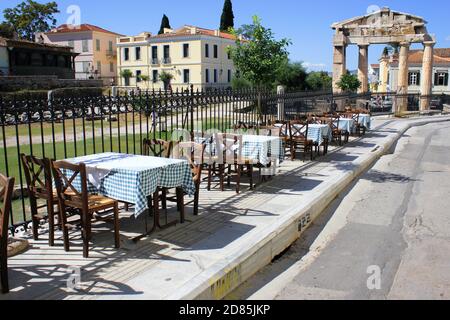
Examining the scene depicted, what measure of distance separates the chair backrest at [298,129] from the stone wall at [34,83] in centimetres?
3171

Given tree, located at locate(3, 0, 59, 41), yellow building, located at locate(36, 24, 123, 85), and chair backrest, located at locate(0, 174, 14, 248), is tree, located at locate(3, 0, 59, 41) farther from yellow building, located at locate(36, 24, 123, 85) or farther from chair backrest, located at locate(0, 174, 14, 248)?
chair backrest, located at locate(0, 174, 14, 248)

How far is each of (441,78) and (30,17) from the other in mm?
57817

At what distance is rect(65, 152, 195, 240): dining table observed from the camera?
586cm

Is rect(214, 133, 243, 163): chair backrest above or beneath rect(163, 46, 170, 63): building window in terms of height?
beneath

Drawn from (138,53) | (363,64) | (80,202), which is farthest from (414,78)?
(80,202)

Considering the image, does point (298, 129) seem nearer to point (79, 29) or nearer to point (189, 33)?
point (189, 33)

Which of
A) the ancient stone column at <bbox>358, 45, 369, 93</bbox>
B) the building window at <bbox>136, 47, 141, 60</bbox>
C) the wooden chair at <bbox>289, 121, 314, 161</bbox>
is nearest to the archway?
the ancient stone column at <bbox>358, 45, 369, 93</bbox>

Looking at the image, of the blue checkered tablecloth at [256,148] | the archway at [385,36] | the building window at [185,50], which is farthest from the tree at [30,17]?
the blue checkered tablecloth at [256,148]

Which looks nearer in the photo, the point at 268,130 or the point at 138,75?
the point at 268,130

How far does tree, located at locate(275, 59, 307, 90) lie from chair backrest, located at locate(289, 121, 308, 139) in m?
38.0

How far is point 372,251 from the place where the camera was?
22.0 ft

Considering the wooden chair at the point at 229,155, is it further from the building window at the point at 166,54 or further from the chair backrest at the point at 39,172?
the building window at the point at 166,54
